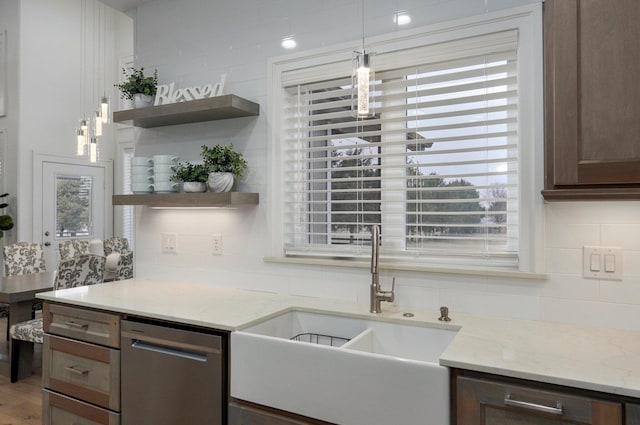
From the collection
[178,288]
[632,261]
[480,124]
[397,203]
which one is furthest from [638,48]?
[178,288]

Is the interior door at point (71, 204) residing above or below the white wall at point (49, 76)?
below

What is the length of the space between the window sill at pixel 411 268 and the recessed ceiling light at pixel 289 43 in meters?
1.16

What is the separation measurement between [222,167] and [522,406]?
5.84 feet

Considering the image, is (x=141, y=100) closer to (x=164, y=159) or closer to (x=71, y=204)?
(x=164, y=159)

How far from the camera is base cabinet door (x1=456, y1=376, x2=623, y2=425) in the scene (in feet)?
3.87

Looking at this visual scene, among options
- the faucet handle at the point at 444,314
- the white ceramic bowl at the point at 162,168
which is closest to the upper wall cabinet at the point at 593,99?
the faucet handle at the point at 444,314

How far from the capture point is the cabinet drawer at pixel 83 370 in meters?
2.05

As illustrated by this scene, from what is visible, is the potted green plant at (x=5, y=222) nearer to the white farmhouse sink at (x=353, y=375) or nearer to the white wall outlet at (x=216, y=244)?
the white wall outlet at (x=216, y=244)

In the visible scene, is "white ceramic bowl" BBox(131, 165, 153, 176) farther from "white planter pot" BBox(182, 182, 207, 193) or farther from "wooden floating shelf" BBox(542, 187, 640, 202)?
"wooden floating shelf" BBox(542, 187, 640, 202)

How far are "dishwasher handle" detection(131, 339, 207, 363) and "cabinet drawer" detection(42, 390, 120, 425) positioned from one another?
0.37 m

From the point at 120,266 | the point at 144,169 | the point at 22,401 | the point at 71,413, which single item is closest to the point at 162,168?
the point at 144,169

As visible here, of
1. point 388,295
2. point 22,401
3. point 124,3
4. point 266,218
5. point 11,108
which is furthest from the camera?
point 11,108

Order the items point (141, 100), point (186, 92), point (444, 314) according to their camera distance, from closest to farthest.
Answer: point (444, 314)
point (186, 92)
point (141, 100)

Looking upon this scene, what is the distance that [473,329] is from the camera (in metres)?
1.70
